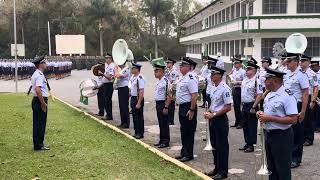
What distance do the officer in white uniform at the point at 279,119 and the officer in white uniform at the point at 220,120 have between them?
1465mm

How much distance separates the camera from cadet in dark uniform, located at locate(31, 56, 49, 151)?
9.73 metres

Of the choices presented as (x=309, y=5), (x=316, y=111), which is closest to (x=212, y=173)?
(x=316, y=111)

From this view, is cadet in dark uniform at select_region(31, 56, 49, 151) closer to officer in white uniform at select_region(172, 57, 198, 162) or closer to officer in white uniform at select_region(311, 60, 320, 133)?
officer in white uniform at select_region(172, 57, 198, 162)

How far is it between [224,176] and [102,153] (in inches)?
111

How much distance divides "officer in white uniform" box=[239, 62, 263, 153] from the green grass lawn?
214 centimetres

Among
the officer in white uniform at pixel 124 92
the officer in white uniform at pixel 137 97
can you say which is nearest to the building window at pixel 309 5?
→ the officer in white uniform at pixel 124 92

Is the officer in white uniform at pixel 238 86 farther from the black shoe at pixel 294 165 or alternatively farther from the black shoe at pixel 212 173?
the black shoe at pixel 212 173

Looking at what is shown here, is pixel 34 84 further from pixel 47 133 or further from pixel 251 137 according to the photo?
pixel 251 137

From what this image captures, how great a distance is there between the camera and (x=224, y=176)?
7773 millimetres

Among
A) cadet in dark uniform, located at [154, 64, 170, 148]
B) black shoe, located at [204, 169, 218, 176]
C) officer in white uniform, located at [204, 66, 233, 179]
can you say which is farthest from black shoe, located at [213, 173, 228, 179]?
cadet in dark uniform, located at [154, 64, 170, 148]

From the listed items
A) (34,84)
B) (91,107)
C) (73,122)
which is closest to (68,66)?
(91,107)

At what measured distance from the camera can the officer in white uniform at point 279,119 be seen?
20.1 ft

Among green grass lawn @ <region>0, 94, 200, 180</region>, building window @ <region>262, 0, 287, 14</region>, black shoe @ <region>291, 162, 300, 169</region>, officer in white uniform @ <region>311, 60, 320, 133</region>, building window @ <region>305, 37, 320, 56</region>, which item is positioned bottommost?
black shoe @ <region>291, 162, 300, 169</region>

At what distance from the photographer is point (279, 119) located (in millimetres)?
6086
